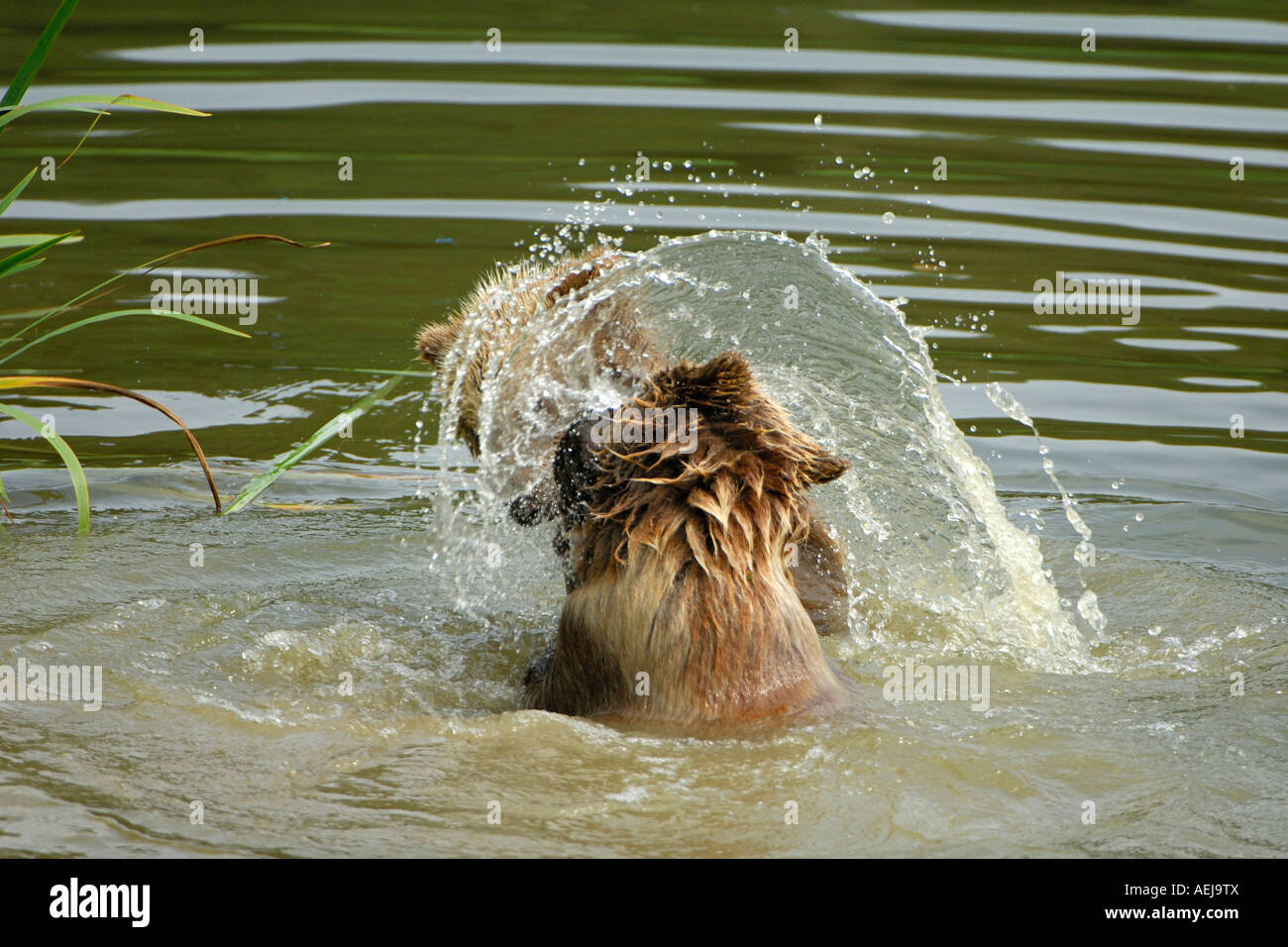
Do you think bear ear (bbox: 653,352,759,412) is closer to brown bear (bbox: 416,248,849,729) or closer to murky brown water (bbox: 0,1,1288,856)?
brown bear (bbox: 416,248,849,729)

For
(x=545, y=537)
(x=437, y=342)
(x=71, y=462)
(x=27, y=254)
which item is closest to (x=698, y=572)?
(x=545, y=537)

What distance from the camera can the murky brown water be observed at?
358 cm

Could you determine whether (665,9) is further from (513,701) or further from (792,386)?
(513,701)

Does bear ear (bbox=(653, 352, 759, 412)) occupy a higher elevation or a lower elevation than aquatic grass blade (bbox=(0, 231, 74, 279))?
lower

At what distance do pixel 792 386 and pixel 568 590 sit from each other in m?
1.96

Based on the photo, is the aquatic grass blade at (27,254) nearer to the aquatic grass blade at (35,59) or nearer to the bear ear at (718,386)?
the aquatic grass blade at (35,59)

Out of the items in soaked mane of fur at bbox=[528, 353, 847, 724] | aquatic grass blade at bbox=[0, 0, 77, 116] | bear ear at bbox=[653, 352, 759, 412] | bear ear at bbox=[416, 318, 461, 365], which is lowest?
soaked mane of fur at bbox=[528, 353, 847, 724]

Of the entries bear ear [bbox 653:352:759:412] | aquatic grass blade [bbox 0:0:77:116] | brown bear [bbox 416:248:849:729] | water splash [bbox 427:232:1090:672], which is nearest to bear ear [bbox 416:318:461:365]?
water splash [bbox 427:232:1090:672]

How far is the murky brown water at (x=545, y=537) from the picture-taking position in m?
3.58

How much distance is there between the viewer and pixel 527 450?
4.68 meters

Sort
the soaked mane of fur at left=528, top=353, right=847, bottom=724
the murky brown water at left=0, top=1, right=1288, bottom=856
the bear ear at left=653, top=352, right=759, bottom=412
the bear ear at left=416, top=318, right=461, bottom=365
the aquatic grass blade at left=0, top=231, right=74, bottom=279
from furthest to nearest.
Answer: the bear ear at left=416, top=318, right=461, bottom=365 < the aquatic grass blade at left=0, top=231, right=74, bottom=279 < the bear ear at left=653, top=352, right=759, bottom=412 < the soaked mane of fur at left=528, top=353, right=847, bottom=724 < the murky brown water at left=0, top=1, right=1288, bottom=856

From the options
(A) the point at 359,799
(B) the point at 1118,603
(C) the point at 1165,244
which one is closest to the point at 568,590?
(A) the point at 359,799

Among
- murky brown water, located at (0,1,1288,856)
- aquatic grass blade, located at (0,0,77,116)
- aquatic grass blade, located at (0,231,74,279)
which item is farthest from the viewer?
aquatic grass blade, located at (0,231,74,279)

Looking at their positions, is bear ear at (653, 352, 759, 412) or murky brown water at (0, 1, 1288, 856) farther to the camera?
bear ear at (653, 352, 759, 412)
